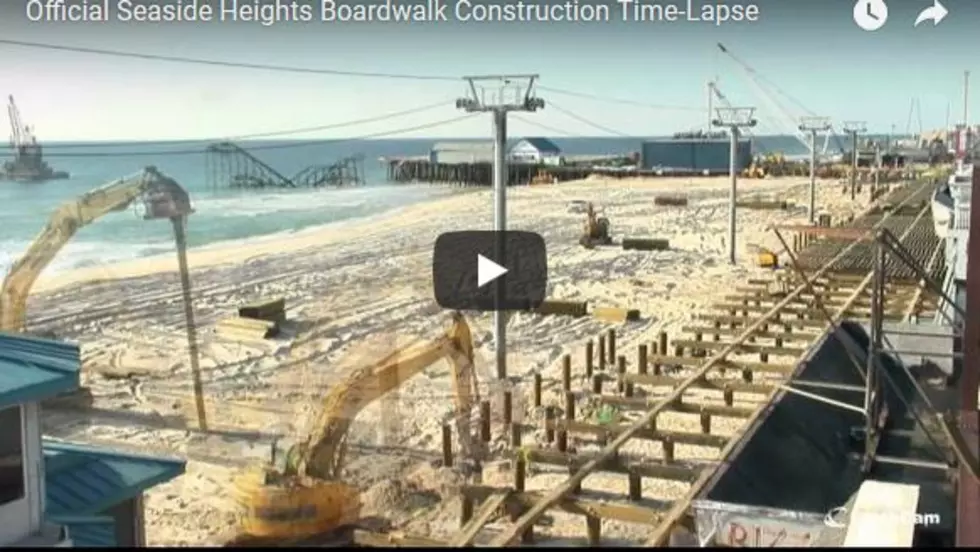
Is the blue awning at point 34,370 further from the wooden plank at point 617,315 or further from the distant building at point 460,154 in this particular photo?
the distant building at point 460,154

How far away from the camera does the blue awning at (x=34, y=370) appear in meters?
6.25

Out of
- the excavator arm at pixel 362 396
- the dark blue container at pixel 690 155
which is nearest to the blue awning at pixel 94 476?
the excavator arm at pixel 362 396

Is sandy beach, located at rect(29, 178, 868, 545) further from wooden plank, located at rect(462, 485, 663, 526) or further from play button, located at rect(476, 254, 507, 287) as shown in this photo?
play button, located at rect(476, 254, 507, 287)

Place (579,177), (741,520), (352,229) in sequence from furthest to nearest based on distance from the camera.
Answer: (579,177)
(352,229)
(741,520)

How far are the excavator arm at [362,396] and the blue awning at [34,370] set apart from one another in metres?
3.25

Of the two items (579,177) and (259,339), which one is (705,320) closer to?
(259,339)

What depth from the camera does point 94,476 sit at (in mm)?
7645

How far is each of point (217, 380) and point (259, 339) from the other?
2.95 metres

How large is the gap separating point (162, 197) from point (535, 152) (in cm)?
8220

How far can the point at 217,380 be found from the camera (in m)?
17.6

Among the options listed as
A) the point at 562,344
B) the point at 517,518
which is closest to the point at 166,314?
the point at 562,344

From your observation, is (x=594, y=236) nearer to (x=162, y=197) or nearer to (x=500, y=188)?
(x=162, y=197)

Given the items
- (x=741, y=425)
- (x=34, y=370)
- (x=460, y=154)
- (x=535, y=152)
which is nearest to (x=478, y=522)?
(x=34, y=370)


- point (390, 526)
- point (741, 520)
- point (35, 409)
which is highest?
point (35, 409)
